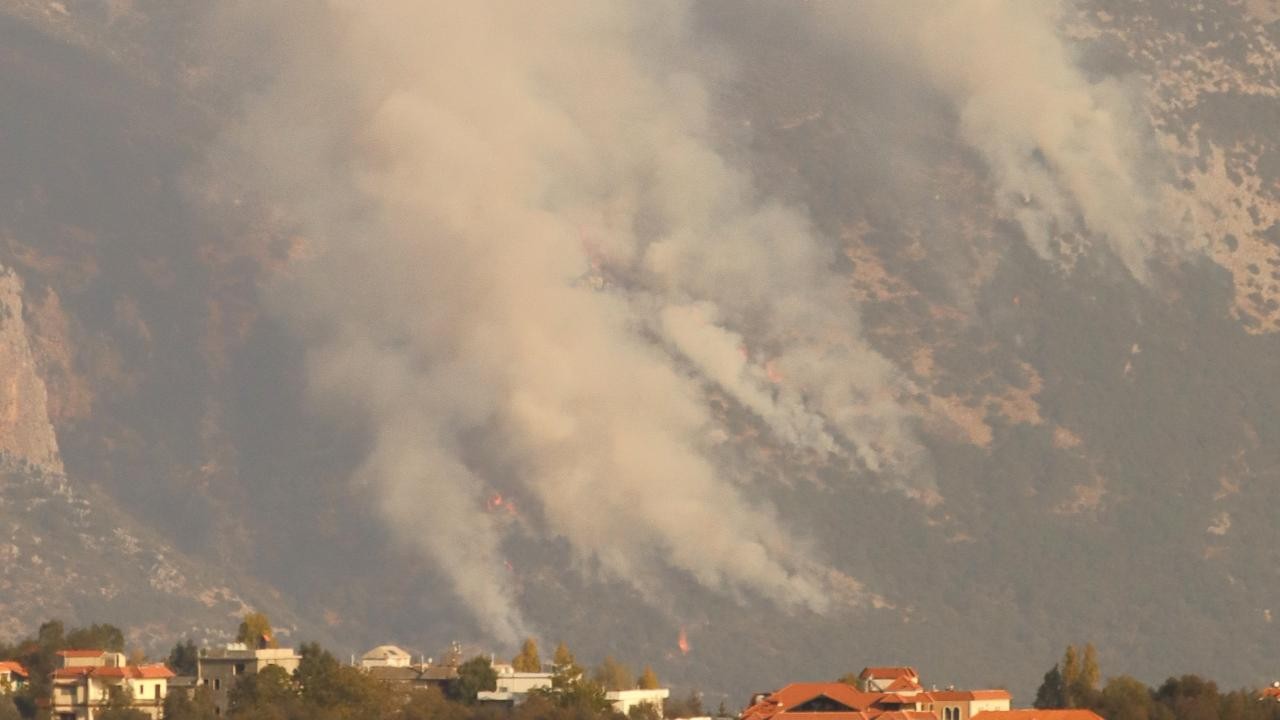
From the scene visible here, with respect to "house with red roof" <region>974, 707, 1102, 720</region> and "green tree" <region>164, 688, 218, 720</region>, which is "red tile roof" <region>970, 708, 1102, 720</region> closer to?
"house with red roof" <region>974, 707, 1102, 720</region>

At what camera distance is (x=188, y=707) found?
646ft

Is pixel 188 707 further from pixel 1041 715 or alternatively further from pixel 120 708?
pixel 1041 715

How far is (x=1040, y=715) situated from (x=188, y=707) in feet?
135

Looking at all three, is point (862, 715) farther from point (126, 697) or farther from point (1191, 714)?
point (126, 697)

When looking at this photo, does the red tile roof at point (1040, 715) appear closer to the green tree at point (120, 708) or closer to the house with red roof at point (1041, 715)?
the house with red roof at point (1041, 715)

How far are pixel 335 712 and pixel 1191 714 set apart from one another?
41303 millimetres

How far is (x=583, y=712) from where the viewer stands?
19862 cm

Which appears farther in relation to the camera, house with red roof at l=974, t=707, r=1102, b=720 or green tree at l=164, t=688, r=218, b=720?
green tree at l=164, t=688, r=218, b=720

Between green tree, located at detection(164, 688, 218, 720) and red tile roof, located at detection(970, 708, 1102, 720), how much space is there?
3727cm

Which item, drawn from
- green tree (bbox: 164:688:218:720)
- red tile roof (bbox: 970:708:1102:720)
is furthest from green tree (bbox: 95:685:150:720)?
red tile roof (bbox: 970:708:1102:720)

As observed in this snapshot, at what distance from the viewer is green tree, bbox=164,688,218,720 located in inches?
7662

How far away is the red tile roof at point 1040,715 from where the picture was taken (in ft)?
629

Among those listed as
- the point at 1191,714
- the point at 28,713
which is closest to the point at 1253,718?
the point at 1191,714

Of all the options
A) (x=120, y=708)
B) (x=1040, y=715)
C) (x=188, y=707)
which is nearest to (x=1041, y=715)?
(x=1040, y=715)
